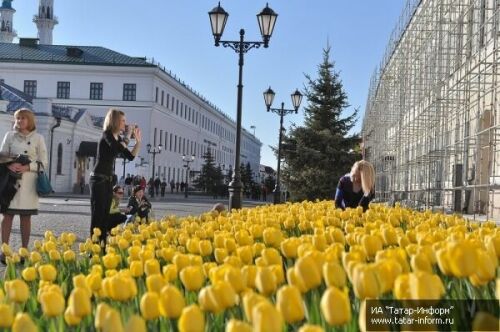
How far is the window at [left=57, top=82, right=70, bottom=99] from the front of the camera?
201 ft

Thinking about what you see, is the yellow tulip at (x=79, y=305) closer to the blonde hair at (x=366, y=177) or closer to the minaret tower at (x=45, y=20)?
the blonde hair at (x=366, y=177)

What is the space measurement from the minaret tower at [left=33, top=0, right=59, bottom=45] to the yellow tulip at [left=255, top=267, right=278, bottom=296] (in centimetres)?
7490

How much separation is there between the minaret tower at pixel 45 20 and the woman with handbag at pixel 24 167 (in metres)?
68.7

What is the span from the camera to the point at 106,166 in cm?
747

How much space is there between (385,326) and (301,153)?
3055cm

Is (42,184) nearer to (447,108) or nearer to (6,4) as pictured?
(447,108)

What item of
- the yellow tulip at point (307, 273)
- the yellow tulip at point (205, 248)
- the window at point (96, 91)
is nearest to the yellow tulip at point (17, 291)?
the yellow tulip at point (307, 273)

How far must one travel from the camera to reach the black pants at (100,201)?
7246mm

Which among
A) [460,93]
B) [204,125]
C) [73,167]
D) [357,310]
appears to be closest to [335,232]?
[357,310]

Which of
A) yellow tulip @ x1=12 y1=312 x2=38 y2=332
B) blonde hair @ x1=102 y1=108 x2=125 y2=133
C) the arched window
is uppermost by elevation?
the arched window

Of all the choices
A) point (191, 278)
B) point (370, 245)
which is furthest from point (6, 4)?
point (191, 278)

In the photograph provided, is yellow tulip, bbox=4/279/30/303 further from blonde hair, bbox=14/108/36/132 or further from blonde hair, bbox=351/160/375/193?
blonde hair, bbox=351/160/375/193

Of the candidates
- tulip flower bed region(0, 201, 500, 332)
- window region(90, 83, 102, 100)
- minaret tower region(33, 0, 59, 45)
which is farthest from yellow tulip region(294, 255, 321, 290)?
minaret tower region(33, 0, 59, 45)

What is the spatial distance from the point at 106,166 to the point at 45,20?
6937cm
